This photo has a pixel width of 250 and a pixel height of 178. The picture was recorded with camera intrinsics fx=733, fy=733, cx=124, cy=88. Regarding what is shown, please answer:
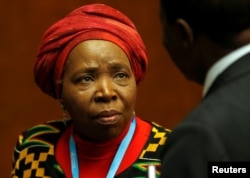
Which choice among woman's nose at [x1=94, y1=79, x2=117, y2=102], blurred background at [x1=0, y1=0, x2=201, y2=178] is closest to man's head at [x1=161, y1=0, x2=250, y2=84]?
woman's nose at [x1=94, y1=79, x2=117, y2=102]

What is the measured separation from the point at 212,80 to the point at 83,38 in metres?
0.87

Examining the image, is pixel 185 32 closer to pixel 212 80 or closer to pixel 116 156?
pixel 212 80

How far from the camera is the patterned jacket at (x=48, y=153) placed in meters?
2.15

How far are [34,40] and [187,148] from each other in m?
2.20

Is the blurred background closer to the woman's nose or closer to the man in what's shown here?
the woman's nose

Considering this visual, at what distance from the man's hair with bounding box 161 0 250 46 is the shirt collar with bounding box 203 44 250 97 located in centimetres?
2

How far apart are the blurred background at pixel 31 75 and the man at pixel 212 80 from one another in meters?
1.99

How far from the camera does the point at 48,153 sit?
88.7 inches

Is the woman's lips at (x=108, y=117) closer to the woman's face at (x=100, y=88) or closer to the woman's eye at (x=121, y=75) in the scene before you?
the woman's face at (x=100, y=88)

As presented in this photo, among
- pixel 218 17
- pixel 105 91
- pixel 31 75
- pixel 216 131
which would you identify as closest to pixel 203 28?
pixel 218 17

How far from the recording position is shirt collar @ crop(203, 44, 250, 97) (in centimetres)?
136

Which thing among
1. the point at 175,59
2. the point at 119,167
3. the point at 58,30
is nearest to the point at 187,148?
the point at 175,59

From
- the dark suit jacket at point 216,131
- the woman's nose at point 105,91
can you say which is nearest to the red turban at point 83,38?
the woman's nose at point 105,91

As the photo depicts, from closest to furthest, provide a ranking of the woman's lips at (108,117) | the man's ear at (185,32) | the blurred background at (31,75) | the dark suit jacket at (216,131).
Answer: the dark suit jacket at (216,131)
the man's ear at (185,32)
the woman's lips at (108,117)
the blurred background at (31,75)
